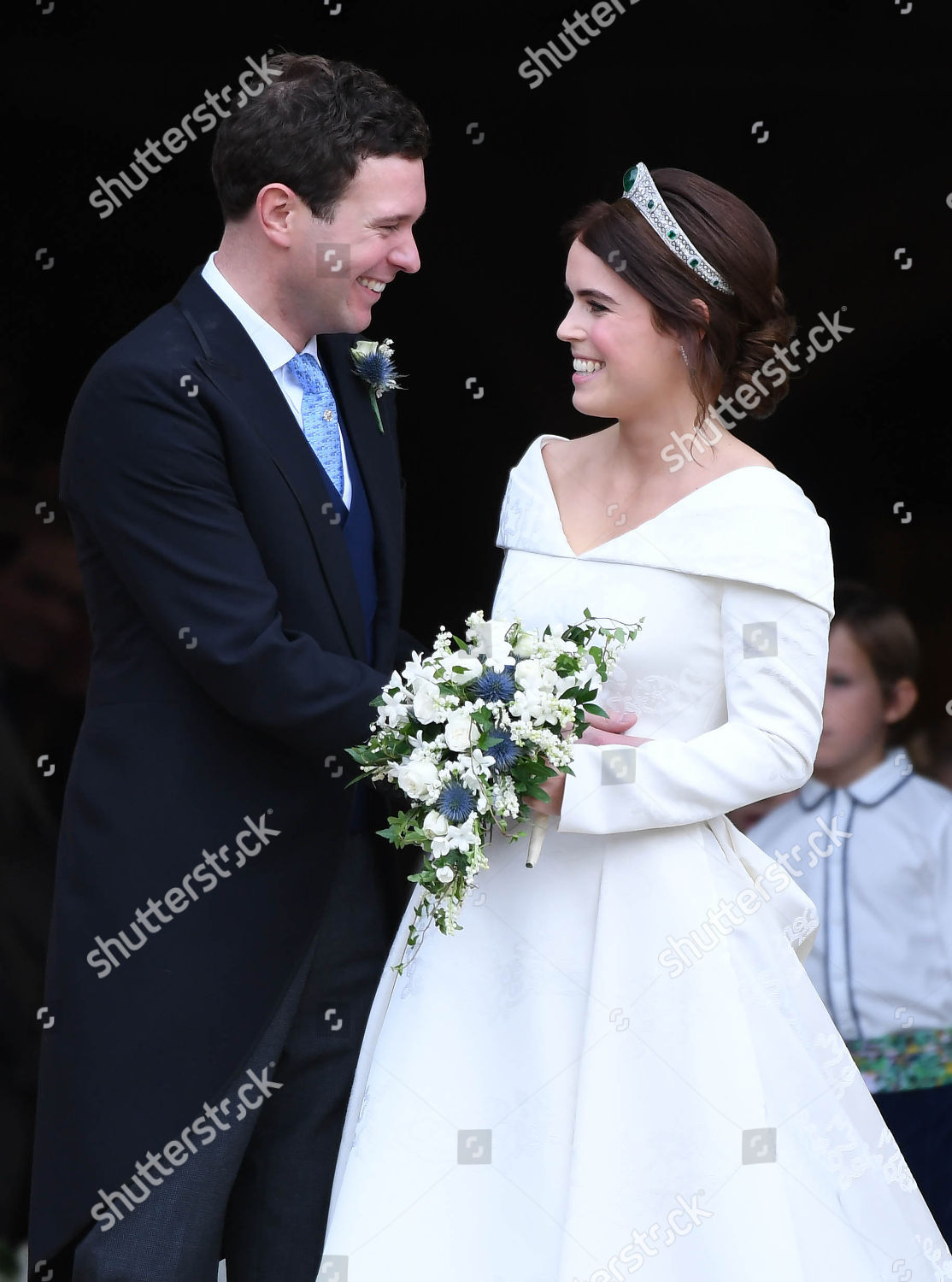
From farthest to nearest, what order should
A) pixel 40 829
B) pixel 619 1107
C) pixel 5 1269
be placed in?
pixel 40 829 → pixel 5 1269 → pixel 619 1107

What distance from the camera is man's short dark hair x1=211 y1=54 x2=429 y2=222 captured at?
269 cm

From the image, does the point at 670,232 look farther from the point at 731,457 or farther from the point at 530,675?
the point at 530,675

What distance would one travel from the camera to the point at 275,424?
8.64 ft

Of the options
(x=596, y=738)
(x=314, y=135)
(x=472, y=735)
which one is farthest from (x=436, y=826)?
(x=314, y=135)

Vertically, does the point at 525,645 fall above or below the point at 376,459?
below

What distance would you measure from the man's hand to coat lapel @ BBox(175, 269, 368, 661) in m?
0.42

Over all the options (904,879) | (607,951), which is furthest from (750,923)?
(904,879)

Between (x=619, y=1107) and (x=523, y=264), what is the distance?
2.69m

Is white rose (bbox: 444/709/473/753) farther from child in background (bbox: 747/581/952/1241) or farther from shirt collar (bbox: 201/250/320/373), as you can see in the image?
child in background (bbox: 747/581/952/1241)

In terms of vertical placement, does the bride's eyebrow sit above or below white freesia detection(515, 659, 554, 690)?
above

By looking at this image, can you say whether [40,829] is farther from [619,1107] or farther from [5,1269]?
[619,1107]

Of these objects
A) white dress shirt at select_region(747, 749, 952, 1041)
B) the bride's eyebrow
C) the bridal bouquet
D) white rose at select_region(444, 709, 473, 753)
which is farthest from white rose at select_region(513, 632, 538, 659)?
white dress shirt at select_region(747, 749, 952, 1041)

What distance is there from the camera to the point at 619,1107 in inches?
101

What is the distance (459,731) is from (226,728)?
0.49 metres
